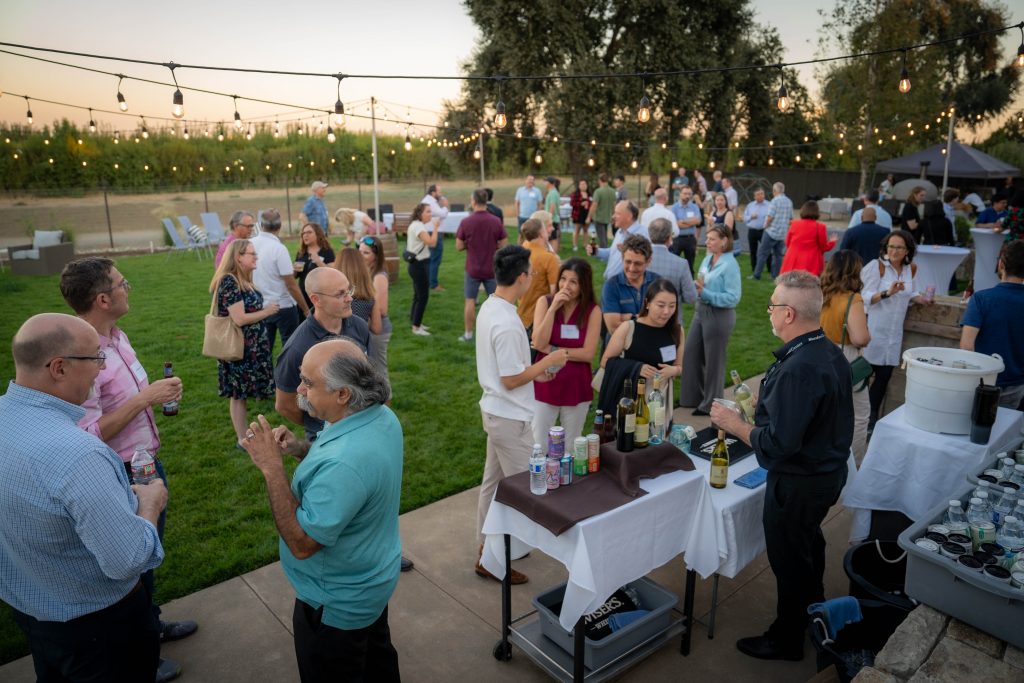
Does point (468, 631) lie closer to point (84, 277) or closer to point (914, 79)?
point (84, 277)

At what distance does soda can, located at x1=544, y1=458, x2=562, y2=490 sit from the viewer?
113 inches

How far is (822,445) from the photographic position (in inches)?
113

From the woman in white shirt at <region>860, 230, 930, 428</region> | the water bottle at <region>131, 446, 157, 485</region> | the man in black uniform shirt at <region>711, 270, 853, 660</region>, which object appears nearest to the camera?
the water bottle at <region>131, 446, 157, 485</region>

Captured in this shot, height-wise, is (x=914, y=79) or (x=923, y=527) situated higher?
(x=914, y=79)

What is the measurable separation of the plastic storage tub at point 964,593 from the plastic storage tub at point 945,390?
→ 4.03ft

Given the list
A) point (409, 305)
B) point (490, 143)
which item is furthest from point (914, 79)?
point (409, 305)

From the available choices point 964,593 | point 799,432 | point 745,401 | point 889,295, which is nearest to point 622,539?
point 799,432

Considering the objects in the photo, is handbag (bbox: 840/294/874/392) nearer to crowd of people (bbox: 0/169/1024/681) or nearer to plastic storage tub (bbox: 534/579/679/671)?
crowd of people (bbox: 0/169/1024/681)

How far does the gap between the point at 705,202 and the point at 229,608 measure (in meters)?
15.2

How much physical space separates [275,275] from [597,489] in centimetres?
428

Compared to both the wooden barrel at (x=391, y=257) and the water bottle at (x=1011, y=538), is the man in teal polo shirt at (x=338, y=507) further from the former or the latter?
the wooden barrel at (x=391, y=257)

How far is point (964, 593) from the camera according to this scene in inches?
92.4

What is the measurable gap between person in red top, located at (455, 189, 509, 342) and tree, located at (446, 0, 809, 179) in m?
13.2

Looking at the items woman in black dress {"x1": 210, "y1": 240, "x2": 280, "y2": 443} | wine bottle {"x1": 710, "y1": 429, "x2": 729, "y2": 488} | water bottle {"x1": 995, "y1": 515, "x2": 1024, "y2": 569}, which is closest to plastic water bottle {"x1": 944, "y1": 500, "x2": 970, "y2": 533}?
water bottle {"x1": 995, "y1": 515, "x2": 1024, "y2": 569}
